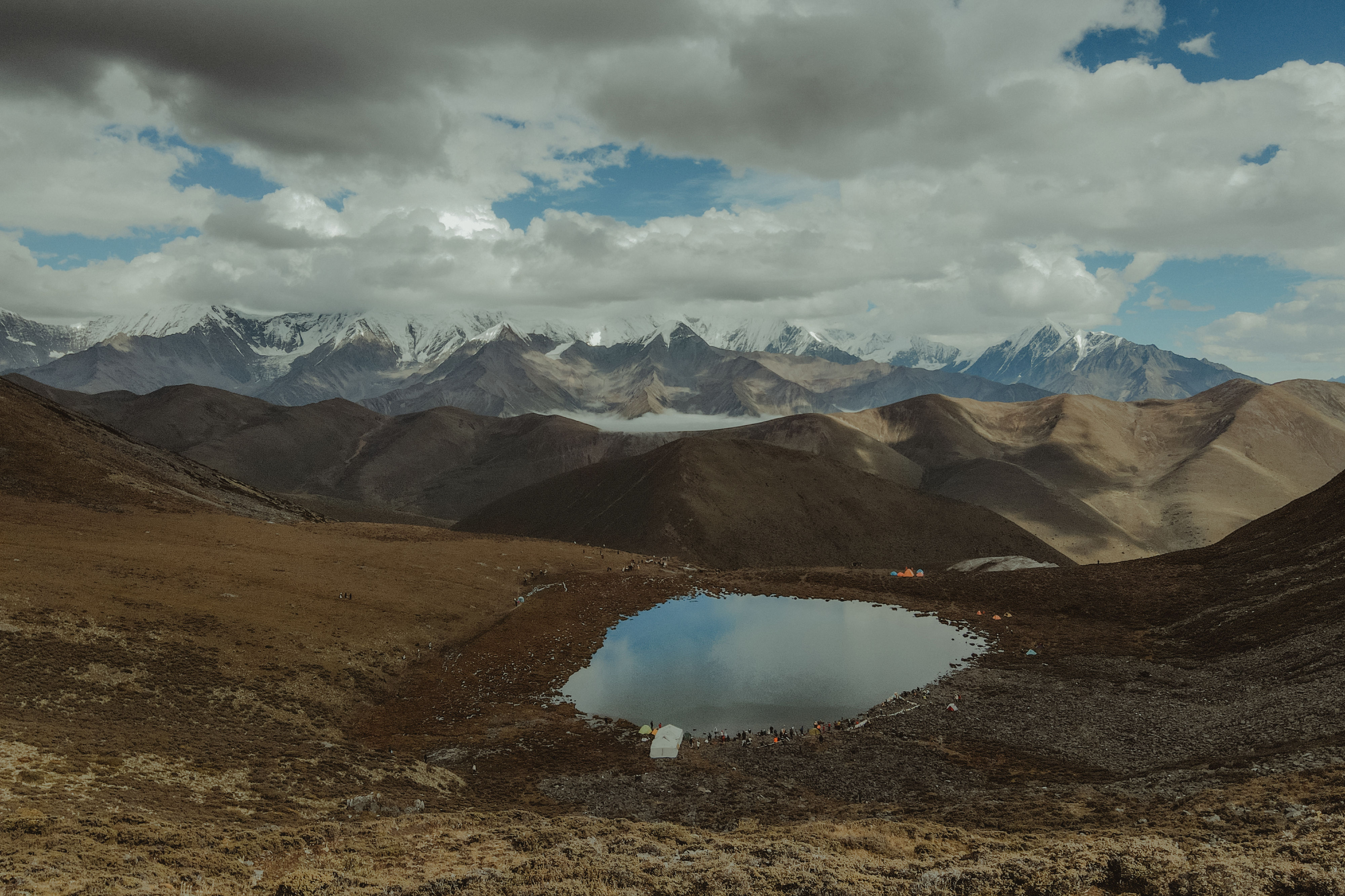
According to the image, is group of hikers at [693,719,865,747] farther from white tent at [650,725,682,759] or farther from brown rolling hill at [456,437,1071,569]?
brown rolling hill at [456,437,1071,569]

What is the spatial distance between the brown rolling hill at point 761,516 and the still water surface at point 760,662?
60059mm

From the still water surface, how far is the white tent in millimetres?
3475

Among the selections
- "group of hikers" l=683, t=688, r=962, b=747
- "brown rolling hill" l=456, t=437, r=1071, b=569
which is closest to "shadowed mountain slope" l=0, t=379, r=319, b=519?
"brown rolling hill" l=456, t=437, r=1071, b=569

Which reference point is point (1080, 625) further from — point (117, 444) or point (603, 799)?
point (117, 444)

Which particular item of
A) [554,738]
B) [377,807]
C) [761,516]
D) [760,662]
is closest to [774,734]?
[554,738]

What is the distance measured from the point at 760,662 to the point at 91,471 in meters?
68.6

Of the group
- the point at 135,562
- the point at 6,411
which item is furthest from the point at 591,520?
the point at 135,562

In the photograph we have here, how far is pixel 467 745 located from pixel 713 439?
134530mm

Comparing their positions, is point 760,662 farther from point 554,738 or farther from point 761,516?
point 761,516

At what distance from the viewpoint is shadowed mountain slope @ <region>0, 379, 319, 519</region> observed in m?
67.6

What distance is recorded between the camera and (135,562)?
48.9 metres

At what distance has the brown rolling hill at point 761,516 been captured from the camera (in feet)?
437

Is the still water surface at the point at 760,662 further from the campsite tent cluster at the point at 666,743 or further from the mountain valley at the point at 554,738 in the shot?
the campsite tent cluster at the point at 666,743

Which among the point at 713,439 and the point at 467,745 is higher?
the point at 713,439
